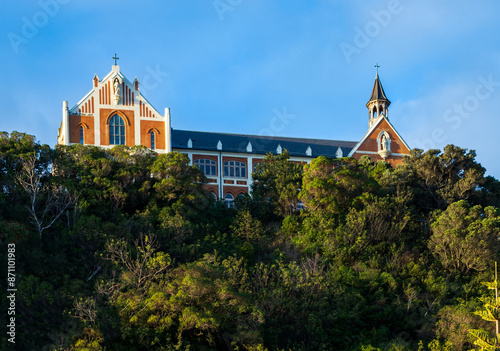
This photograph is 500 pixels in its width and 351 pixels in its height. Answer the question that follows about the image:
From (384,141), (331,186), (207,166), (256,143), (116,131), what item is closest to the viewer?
→ (331,186)

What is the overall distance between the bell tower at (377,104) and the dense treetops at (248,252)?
11.4 m

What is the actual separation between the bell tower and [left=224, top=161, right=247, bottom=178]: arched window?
1208 centimetres

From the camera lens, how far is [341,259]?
1283 inches

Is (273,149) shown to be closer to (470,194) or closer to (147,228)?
(470,194)

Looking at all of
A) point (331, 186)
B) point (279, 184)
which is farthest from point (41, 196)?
point (331, 186)

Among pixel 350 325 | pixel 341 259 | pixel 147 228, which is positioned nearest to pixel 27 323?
pixel 147 228

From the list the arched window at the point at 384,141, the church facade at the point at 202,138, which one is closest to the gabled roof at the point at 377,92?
the church facade at the point at 202,138

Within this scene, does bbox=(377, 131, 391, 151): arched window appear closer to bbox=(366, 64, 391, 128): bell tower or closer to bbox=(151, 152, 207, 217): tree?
bbox=(366, 64, 391, 128): bell tower

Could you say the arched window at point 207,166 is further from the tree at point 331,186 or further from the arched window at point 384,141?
the arched window at point 384,141

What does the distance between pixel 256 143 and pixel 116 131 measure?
40.2 ft

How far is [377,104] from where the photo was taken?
53.9 metres

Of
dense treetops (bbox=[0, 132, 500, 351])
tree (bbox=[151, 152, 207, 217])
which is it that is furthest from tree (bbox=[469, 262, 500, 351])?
tree (bbox=[151, 152, 207, 217])
